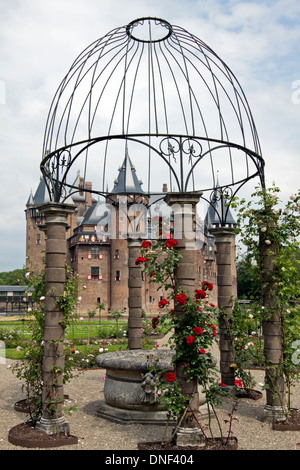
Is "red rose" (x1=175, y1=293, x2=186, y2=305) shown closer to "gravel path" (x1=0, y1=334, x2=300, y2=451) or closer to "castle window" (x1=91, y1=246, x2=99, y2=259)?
"gravel path" (x1=0, y1=334, x2=300, y2=451)

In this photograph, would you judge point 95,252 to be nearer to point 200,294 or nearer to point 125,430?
point 125,430

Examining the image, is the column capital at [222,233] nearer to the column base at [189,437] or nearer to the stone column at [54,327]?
the stone column at [54,327]

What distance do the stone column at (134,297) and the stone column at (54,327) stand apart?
429cm

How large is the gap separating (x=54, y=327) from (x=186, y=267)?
246 centimetres

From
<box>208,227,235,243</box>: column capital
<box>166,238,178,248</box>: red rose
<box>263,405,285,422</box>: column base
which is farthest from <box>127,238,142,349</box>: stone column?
<box>166,238,178,248</box>: red rose

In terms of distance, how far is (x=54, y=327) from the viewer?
22.3 feet

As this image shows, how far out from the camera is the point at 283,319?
7.43 metres

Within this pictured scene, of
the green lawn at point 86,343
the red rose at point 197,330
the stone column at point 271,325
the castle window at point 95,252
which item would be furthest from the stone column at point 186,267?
the castle window at point 95,252

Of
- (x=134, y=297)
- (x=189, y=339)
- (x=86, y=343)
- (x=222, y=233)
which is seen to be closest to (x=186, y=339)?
(x=189, y=339)

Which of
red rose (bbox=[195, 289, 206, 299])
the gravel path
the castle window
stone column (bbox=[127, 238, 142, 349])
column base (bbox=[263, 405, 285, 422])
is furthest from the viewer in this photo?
the castle window

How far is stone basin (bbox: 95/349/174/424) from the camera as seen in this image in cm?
727

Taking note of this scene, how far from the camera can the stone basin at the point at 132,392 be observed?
7270 mm

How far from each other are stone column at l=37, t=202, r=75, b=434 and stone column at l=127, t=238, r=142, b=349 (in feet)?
14.1
